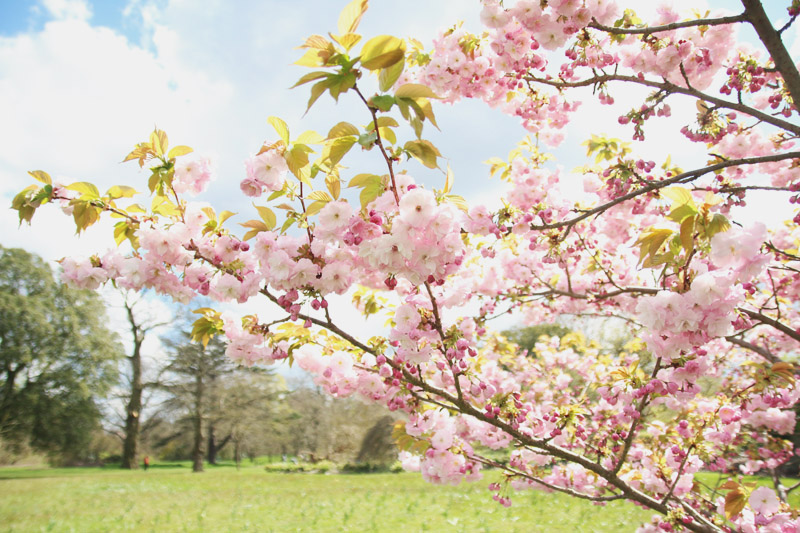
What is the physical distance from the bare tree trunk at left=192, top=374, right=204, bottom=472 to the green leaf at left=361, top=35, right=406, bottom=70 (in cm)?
2056

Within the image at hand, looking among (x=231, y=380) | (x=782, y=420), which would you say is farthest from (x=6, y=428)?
(x=782, y=420)

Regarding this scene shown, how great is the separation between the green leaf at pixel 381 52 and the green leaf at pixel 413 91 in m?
0.07

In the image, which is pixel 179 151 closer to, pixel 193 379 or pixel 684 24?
pixel 684 24

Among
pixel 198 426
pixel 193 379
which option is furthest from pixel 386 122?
pixel 193 379

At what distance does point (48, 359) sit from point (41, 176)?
2289 cm

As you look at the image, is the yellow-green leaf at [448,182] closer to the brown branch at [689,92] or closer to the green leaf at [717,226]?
the green leaf at [717,226]

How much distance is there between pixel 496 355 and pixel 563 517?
11.8ft

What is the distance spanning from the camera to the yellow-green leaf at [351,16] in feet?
3.35

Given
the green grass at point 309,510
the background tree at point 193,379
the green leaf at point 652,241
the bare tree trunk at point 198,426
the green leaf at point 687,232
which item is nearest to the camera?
the green leaf at point 687,232

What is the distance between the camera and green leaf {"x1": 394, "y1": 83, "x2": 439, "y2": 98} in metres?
1.05

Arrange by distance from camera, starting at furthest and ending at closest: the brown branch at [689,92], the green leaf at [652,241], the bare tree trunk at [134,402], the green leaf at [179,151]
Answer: the bare tree trunk at [134,402], the brown branch at [689,92], the green leaf at [179,151], the green leaf at [652,241]

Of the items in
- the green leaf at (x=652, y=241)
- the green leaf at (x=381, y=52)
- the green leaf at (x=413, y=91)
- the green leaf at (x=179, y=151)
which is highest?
the green leaf at (x=179, y=151)

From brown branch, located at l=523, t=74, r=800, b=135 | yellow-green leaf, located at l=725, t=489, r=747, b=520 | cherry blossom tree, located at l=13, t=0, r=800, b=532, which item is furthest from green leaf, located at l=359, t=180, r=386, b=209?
yellow-green leaf, located at l=725, t=489, r=747, b=520

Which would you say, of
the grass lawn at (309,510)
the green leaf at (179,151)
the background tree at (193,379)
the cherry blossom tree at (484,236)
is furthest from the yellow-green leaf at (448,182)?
the background tree at (193,379)
